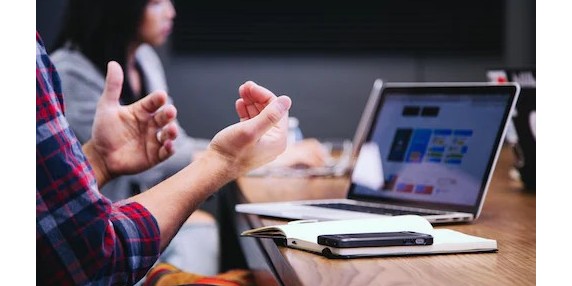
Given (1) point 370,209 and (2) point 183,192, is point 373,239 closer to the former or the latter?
(2) point 183,192

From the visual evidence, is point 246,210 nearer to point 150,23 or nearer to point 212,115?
point 150,23

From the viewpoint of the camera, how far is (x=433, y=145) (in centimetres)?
172

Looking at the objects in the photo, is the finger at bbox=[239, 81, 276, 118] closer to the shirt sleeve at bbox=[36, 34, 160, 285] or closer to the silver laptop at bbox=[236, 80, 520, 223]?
the silver laptop at bbox=[236, 80, 520, 223]

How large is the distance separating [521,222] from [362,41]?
331 cm

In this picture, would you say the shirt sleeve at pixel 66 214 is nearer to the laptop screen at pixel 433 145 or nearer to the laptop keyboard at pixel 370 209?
the laptop keyboard at pixel 370 209

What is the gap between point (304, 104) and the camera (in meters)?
4.70

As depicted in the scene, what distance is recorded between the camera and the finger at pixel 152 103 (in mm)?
1757

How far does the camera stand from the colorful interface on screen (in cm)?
161

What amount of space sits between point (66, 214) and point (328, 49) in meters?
3.72

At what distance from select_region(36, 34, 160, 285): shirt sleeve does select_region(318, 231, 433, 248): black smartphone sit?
0.29m

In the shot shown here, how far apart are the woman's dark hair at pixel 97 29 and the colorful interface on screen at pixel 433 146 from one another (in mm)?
1360

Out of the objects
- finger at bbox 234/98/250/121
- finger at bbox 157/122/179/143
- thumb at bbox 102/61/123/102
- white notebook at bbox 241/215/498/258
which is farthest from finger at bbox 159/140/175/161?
white notebook at bbox 241/215/498/258

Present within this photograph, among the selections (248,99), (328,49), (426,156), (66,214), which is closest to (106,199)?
(66,214)
